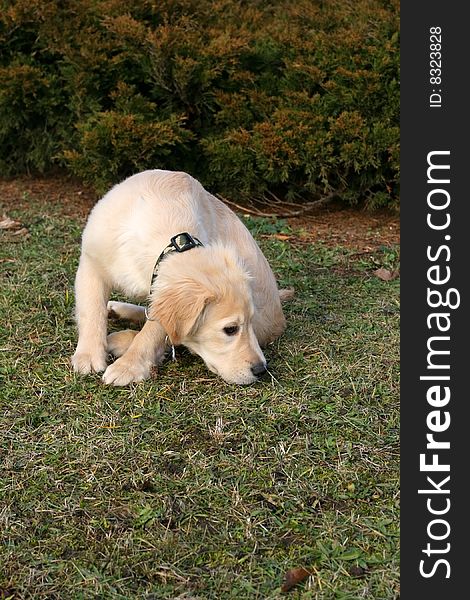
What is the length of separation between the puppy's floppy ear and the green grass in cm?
39

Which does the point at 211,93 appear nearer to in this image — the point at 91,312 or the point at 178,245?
the point at 91,312

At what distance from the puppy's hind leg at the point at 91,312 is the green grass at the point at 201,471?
0.50 feet

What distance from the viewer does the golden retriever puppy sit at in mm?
3963

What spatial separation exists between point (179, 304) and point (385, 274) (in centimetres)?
253

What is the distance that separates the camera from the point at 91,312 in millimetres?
4430

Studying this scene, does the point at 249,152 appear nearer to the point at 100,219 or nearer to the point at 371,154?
the point at 371,154

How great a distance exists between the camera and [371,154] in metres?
6.98

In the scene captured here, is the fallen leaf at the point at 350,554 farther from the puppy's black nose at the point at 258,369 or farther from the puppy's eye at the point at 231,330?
the puppy's eye at the point at 231,330

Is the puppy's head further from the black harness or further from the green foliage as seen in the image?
the green foliage

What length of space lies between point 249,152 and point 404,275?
3.16 m

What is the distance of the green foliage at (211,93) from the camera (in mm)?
7043

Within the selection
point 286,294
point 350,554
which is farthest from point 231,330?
point 350,554

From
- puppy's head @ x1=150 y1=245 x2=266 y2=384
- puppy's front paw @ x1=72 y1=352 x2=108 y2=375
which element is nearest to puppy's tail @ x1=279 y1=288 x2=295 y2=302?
puppy's head @ x1=150 y1=245 x2=266 y2=384

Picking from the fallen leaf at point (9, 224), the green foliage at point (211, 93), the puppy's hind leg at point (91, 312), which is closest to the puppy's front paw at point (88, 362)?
the puppy's hind leg at point (91, 312)
